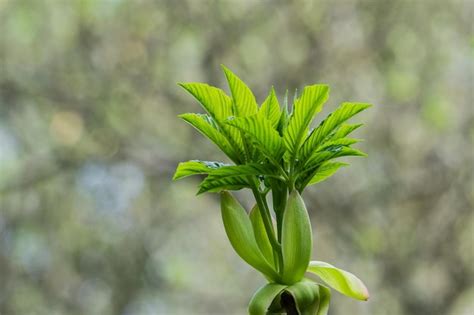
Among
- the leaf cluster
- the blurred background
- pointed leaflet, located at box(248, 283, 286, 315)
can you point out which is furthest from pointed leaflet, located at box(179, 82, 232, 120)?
the blurred background

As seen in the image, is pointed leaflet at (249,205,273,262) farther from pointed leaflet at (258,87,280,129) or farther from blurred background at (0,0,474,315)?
blurred background at (0,0,474,315)

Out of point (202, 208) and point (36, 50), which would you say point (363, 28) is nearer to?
point (202, 208)

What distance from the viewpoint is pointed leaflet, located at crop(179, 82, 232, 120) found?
1.60 ft

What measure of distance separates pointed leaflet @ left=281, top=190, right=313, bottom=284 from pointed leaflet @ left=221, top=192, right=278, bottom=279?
16 millimetres

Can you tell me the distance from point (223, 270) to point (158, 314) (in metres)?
0.30

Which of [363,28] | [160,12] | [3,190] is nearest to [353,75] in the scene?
[363,28]

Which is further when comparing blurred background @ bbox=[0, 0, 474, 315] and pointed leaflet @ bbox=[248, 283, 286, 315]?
blurred background @ bbox=[0, 0, 474, 315]

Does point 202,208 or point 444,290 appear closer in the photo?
point 444,290

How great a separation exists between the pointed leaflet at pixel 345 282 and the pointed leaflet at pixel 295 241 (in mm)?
25

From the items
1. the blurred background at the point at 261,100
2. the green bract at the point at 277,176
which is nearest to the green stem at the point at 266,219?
the green bract at the point at 277,176

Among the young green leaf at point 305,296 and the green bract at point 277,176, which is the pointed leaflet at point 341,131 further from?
the young green leaf at point 305,296

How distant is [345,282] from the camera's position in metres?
0.47

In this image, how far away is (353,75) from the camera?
2455mm

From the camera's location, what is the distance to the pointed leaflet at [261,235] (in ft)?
1.63
